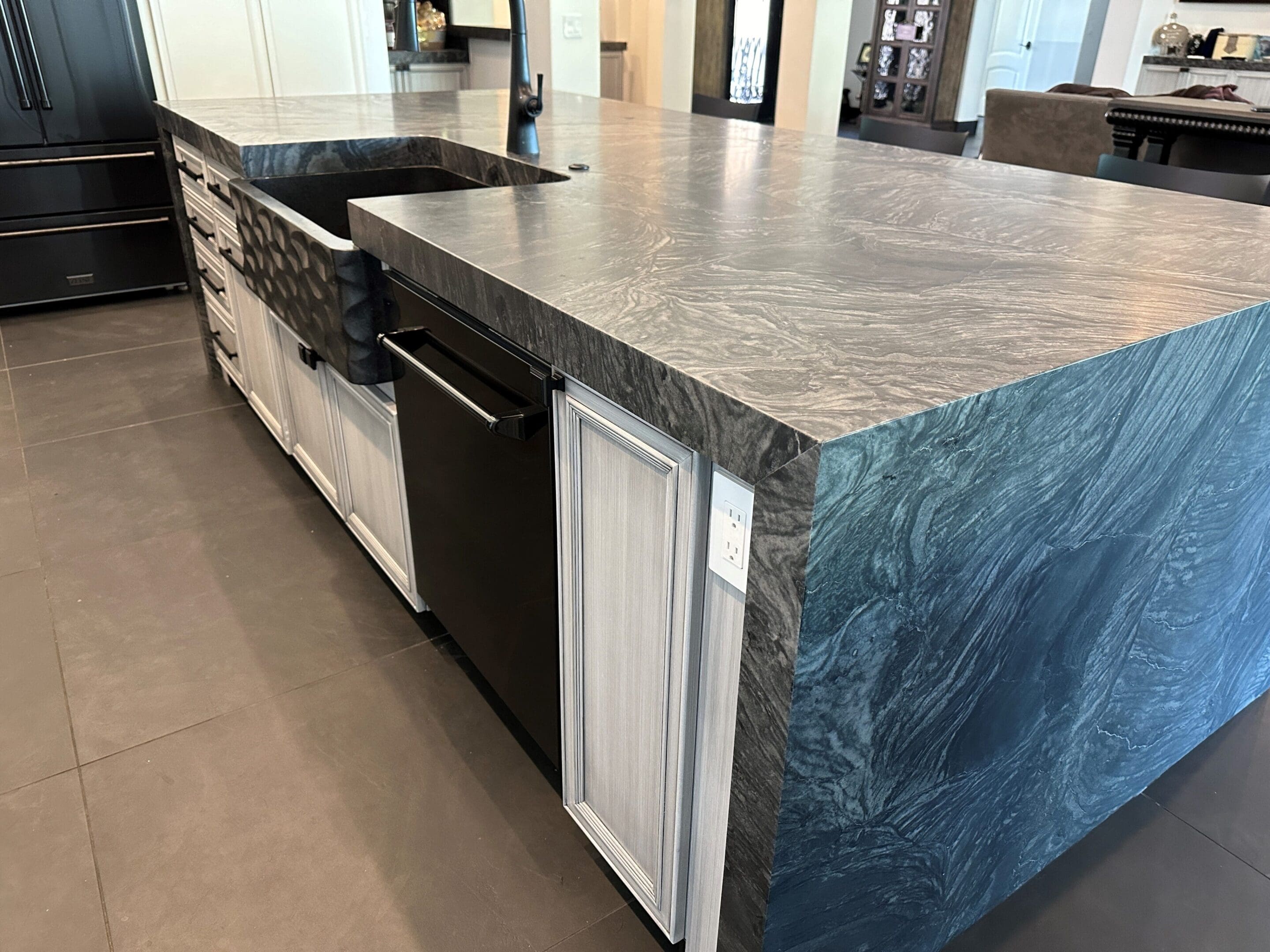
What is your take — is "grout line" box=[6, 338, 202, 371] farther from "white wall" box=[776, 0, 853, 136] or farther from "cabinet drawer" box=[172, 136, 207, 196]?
"white wall" box=[776, 0, 853, 136]

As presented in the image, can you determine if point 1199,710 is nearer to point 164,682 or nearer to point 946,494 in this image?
point 946,494

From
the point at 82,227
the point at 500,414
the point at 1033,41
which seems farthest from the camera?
the point at 1033,41

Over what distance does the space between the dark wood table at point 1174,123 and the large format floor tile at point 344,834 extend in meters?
3.73

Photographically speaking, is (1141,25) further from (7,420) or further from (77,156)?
(7,420)

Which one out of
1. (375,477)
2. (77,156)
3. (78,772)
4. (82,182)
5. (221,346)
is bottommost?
(78,772)

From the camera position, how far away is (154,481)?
2.50 metres

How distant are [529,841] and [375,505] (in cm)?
80

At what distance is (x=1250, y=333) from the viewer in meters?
1.04

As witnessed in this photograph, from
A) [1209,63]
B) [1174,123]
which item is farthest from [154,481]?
[1209,63]

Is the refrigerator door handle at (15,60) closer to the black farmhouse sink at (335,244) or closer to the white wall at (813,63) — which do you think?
the black farmhouse sink at (335,244)

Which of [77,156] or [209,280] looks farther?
[77,156]

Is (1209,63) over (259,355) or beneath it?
over

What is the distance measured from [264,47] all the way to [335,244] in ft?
9.79

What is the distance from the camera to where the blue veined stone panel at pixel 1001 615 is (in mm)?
779
